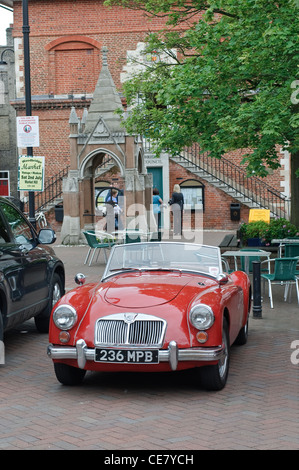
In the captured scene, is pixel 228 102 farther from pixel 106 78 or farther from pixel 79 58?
pixel 79 58

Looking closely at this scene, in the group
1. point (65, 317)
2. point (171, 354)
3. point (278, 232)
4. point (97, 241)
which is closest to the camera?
point (171, 354)

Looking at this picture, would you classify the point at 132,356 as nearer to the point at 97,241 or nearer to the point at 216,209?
the point at 97,241

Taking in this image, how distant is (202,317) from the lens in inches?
271

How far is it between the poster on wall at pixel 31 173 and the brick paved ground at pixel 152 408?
7011mm

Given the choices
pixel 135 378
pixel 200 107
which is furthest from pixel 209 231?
pixel 135 378

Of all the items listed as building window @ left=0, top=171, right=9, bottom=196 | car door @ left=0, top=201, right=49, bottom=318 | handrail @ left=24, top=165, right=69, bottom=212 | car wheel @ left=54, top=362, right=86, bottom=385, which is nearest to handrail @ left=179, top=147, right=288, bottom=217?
handrail @ left=24, top=165, right=69, bottom=212

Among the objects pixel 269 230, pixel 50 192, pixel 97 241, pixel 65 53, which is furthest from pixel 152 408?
pixel 65 53

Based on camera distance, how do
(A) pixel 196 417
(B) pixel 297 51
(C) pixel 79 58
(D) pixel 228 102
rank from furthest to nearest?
(C) pixel 79 58
(D) pixel 228 102
(B) pixel 297 51
(A) pixel 196 417

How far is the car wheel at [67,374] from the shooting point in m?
7.18

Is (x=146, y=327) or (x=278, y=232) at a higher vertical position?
(x=278, y=232)

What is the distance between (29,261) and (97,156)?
1460 centimetres

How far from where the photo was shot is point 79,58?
3612 cm

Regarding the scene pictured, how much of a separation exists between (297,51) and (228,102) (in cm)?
233
